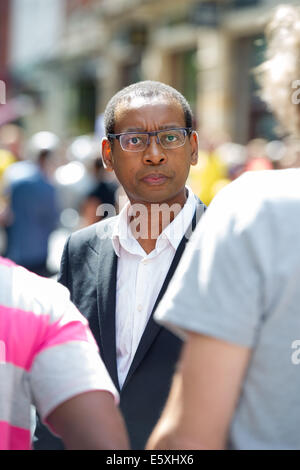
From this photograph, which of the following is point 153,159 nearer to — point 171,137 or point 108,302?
point 171,137

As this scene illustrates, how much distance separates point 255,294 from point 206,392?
0.61 feet

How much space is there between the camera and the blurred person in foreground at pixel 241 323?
1.37 meters

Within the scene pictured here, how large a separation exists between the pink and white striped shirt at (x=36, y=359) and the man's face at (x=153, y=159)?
103cm

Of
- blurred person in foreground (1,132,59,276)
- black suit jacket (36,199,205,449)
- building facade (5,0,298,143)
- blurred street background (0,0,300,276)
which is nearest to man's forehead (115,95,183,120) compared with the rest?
black suit jacket (36,199,205,449)

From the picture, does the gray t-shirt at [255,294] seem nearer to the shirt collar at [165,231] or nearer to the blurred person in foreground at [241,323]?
the blurred person in foreground at [241,323]

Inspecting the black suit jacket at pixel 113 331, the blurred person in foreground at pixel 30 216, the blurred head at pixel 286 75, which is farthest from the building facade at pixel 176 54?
the blurred head at pixel 286 75

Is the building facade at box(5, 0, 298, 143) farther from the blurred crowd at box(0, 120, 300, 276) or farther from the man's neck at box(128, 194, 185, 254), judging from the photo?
the man's neck at box(128, 194, 185, 254)

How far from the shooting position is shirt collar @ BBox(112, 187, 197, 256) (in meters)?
2.42

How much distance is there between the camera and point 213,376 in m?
1.38

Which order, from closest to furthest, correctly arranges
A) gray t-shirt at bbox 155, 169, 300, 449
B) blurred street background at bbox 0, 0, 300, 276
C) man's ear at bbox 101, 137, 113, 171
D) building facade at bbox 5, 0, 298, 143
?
gray t-shirt at bbox 155, 169, 300, 449 → man's ear at bbox 101, 137, 113, 171 → blurred street background at bbox 0, 0, 300, 276 → building facade at bbox 5, 0, 298, 143

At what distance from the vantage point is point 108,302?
2.37 meters

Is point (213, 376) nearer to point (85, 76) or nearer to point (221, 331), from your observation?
point (221, 331)

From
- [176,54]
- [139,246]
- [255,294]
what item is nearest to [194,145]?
[139,246]
